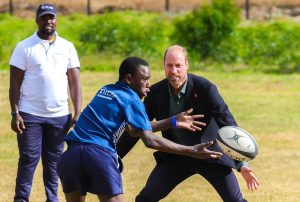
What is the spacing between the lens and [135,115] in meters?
7.29

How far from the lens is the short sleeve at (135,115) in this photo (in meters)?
7.27

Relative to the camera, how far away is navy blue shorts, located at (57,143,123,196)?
733 centimetres

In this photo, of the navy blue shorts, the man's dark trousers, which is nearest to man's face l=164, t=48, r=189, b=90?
the navy blue shorts

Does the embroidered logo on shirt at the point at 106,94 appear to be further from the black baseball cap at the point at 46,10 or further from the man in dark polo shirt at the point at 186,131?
the black baseball cap at the point at 46,10

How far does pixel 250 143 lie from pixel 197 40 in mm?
19146

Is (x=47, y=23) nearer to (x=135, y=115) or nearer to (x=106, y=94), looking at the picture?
(x=106, y=94)

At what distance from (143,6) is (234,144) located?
107 ft

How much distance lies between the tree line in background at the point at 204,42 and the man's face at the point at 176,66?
691 inches

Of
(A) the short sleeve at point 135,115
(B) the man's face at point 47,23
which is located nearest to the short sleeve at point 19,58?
(B) the man's face at point 47,23

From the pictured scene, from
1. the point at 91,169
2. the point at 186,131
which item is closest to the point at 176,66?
the point at 186,131

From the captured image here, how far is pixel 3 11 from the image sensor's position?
3897 cm

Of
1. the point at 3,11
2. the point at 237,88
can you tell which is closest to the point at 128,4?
the point at 3,11

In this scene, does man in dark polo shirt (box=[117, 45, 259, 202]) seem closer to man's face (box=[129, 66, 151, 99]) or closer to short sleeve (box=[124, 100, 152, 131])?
man's face (box=[129, 66, 151, 99])

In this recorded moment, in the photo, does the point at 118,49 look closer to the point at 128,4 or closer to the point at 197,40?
the point at 197,40
